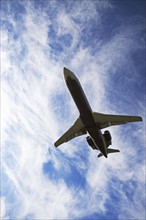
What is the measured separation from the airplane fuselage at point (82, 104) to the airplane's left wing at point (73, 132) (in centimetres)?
214

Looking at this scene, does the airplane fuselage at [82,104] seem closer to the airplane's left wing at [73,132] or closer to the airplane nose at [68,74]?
the airplane nose at [68,74]

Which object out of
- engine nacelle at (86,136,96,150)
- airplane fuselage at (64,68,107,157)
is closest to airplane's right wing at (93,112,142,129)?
airplane fuselage at (64,68,107,157)

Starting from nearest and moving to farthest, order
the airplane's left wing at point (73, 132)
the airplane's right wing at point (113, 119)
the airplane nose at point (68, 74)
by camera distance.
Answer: the airplane nose at point (68, 74)
the airplane's right wing at point (113, 119)
the airplane's left wing at point (73, 132)

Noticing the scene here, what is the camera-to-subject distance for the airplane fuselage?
41.3 m

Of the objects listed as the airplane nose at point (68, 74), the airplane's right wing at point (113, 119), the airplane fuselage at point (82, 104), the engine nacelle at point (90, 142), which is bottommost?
the engine nacelle at point (90, 142)

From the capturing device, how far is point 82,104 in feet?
140

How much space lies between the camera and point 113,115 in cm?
4834

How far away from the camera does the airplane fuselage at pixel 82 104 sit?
41.3 m

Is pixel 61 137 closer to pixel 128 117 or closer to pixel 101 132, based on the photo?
pixel 101 132

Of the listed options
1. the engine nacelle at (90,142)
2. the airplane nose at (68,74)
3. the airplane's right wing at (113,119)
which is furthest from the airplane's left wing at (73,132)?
the airplane nose at (68,74)

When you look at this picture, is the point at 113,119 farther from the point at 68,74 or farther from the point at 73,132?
the point at 68,74

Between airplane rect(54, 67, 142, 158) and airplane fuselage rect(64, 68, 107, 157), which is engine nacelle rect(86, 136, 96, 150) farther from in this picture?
airplane fuselage rect(64, 68, 107, 157)

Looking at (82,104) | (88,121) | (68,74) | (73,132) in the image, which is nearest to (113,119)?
(88,121)

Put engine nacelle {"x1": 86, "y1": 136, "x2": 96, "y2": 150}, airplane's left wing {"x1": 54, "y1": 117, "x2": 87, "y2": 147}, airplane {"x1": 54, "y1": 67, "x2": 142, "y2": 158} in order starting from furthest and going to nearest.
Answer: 1. engine nacelle {"x1": 86, "y1": 136, "x2": 96, "y2": 150}
2. airplane's left wing {"x1": 54, "y1": 117, "x2": 87, "y2": 147}
3. airplane {"x1": 54, "y1": 67, "x2": 142, "y2": 158}
